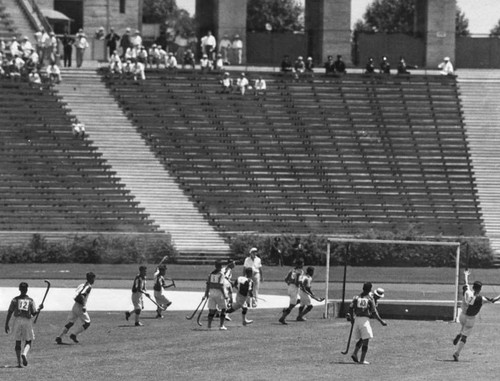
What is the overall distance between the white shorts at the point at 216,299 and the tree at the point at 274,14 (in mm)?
110669

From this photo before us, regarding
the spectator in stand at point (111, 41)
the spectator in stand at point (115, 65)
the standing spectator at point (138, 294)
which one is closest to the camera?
the standing spectator at point (138, 294)

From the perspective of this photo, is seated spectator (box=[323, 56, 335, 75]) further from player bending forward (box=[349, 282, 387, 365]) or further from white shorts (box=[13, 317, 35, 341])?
white shorts (box=[13, 317, 35, 341])

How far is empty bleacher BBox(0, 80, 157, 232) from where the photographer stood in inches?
2152

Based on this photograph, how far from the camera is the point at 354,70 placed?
224 ft

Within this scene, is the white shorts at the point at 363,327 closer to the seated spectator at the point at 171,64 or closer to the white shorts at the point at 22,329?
the white shorts at the point at 22,329

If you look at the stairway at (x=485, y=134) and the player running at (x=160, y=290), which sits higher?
the stairway at (x=485, y=134)

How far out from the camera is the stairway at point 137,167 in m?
55.2

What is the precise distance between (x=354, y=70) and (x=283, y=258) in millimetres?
16287

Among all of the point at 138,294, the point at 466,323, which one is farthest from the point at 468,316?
the point at 138,294

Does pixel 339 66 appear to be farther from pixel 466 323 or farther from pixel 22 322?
pixel 22 322

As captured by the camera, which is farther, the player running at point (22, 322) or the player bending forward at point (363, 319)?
the player bending forward at point (363, 319)

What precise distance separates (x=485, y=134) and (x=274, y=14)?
9101 cm

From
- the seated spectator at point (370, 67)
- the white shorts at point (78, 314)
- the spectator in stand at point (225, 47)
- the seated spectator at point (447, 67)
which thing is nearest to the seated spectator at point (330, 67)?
the seated spectator at point (370, 67)

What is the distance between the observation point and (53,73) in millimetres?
61469
